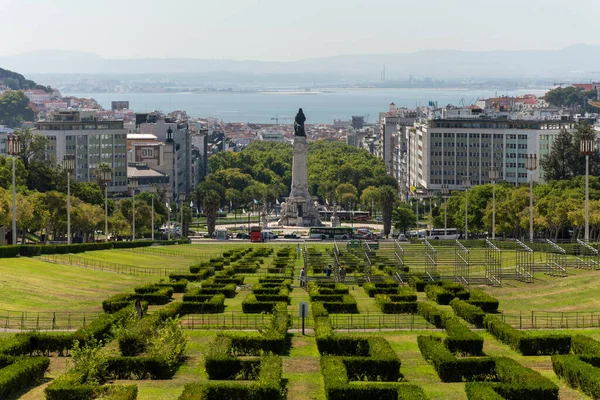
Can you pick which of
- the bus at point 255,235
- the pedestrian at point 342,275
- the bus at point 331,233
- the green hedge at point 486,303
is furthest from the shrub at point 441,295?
the bus at point 331,233

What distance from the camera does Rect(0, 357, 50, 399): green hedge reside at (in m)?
37.4

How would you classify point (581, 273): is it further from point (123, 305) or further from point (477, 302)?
point (123, 305)

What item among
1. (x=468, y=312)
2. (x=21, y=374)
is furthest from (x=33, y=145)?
(x=21, y=374)

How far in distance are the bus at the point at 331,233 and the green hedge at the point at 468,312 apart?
90385 mm

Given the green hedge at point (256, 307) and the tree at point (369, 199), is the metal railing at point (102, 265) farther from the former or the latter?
the tree at point (369, 199)

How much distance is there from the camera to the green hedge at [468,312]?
54.5 metres

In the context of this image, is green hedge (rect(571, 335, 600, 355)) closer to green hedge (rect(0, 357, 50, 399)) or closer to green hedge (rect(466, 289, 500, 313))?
green hedge (rect(466, 289, 500, 313))

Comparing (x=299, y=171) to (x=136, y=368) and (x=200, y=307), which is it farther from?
(x=136, y=368)

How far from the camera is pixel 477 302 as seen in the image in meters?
59.2

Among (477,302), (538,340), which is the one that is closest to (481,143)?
(477,302)

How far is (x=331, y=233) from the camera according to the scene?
496ft

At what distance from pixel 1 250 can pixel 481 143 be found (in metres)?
133

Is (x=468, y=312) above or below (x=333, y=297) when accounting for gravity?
above

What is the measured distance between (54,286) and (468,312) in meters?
24.7
